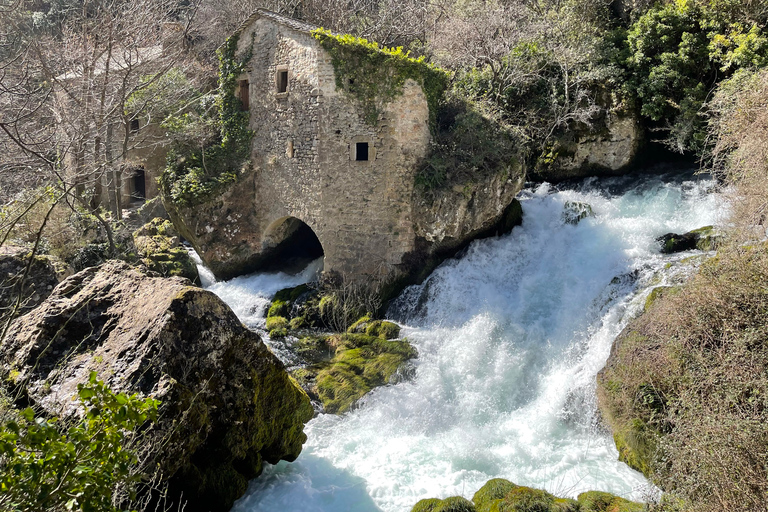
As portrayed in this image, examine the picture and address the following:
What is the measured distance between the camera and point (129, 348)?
4945 mm

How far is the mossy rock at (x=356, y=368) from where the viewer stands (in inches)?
339

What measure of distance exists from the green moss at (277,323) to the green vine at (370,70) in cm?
491

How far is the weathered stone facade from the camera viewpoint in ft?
39.0

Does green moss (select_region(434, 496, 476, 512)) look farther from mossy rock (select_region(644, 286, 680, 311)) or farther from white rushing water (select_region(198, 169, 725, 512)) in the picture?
mossy rock (select_region(644, 286, 680, 311))

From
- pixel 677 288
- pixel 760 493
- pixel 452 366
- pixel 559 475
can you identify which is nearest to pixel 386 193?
pixel 452 366

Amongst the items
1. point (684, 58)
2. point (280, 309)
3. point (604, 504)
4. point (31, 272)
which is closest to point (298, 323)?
point (280, 309)

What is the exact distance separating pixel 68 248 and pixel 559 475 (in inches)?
407

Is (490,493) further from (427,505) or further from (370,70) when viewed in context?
(370,70)

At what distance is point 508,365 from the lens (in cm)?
905

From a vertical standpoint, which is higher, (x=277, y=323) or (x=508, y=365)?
(x=508, y=365)

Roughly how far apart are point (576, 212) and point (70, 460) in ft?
36.5

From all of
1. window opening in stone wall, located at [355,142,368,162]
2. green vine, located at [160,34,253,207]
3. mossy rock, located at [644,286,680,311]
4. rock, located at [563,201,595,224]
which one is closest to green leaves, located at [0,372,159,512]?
mossy rock, located at [644,286,680,311]

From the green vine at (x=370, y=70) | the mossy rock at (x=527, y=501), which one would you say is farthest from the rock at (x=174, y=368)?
the green vine at (x=370, y=70)

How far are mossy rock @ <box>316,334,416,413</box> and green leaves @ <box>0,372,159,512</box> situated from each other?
5837 millimetres
